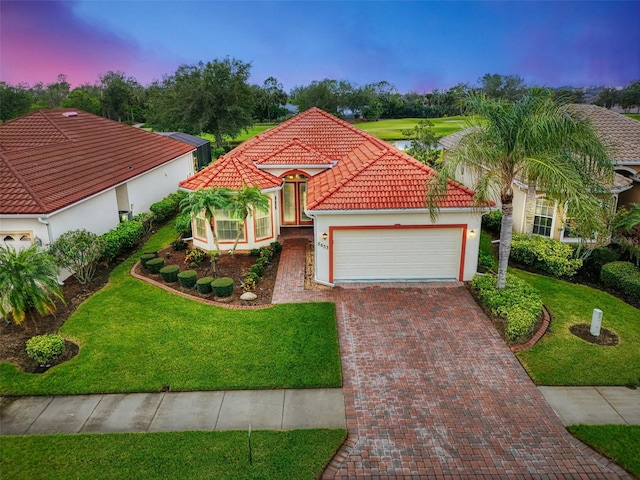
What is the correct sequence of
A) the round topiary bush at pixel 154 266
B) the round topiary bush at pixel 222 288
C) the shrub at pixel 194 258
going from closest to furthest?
the round topiary bush at pixel 222 288
the round topiary bush at pixel 154 266
the shrub at pixel 194 258

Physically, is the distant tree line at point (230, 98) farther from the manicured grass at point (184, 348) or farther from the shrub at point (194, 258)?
the shrub at point (194, 258)

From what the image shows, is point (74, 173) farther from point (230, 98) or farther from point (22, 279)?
point (230, 98)

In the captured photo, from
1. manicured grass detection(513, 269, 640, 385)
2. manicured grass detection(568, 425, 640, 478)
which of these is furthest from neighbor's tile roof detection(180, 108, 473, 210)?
manicured grass detection(568, 425, 640, 478)

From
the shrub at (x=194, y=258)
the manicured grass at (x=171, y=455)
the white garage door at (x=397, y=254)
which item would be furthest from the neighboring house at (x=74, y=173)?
the white garage door at (x=397, y=254)

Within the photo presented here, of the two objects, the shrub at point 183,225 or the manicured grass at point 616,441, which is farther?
the shrub at point 183,225

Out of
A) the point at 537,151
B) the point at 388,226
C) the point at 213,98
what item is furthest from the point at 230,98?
the point at 537,151

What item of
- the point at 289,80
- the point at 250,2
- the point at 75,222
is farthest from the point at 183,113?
the point at 289,80

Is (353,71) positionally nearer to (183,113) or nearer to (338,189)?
(183,113)

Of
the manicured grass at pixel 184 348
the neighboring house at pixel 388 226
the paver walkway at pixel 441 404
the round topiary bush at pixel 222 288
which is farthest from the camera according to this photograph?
the neighboring house at pixel 388 226
